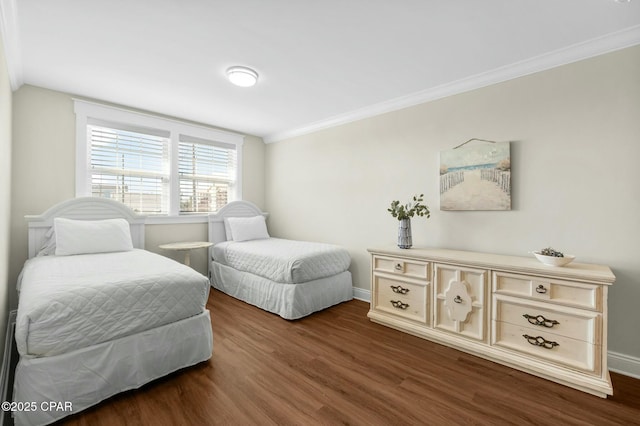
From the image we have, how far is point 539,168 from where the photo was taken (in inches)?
94.3

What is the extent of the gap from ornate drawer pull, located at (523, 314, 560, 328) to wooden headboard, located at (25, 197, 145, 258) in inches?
159

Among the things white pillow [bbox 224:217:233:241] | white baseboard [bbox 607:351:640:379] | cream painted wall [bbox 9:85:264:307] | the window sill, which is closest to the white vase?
white baseboard [bbox 607:351:640:379]

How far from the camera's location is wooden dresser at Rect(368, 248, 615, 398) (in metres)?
1.83

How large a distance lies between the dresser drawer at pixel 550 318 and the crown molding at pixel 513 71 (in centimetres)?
192

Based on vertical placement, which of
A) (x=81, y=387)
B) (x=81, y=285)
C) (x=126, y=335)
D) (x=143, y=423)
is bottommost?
(x=143, y=423)

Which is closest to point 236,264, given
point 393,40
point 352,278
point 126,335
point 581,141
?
point 352,278

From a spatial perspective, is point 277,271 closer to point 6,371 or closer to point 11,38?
point 6,371

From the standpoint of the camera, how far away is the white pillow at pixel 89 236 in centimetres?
274

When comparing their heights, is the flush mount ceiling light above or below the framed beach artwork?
above

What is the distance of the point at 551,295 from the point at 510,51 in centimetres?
189

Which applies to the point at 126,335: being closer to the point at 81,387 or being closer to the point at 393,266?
the point at 81,387

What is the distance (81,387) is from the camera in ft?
5.24

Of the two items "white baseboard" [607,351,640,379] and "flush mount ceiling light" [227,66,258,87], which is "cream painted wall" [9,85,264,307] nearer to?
"flush mount ceiling light" [227,66,258,87]

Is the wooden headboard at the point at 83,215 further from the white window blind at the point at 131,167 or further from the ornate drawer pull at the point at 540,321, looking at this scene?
the ornate drawer pull at the point at 540,321
